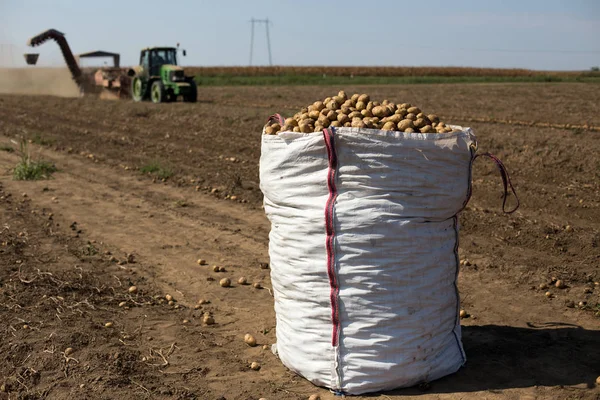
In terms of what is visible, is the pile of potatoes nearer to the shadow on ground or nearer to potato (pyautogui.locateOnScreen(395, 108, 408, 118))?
potato (pyautogui.locateOnScreen(395, 108, 408, 118))

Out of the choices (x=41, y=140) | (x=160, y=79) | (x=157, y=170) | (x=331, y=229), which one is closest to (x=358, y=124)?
(x=331, y=229)

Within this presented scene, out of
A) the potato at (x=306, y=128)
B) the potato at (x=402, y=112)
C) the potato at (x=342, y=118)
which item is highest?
the potato at (x=402, y=112)

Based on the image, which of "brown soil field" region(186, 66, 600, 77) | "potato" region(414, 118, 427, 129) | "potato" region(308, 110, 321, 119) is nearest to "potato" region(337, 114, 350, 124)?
"potato" region(308, 110, 321, 119)

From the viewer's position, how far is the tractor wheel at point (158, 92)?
74.2 feet

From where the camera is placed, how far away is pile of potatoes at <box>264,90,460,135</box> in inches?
145

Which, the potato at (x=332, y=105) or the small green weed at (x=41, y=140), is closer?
the potato at (x=332, y=105)

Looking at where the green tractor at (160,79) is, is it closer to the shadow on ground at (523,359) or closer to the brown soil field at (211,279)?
the brown soil field at (211,279)

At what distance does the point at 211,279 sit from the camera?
571 centimetres

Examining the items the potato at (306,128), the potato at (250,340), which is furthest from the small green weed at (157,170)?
the potato at (306,128)

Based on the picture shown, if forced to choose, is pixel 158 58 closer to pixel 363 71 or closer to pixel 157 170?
pixel 157 170

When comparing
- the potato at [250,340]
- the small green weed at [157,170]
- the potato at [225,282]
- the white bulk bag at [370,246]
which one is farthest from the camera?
the small green weed at [157,170]

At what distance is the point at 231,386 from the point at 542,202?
534 centimetres

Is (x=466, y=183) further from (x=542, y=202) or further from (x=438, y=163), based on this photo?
(x=542, y=202)

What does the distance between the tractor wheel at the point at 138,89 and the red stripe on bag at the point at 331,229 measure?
21394mm
